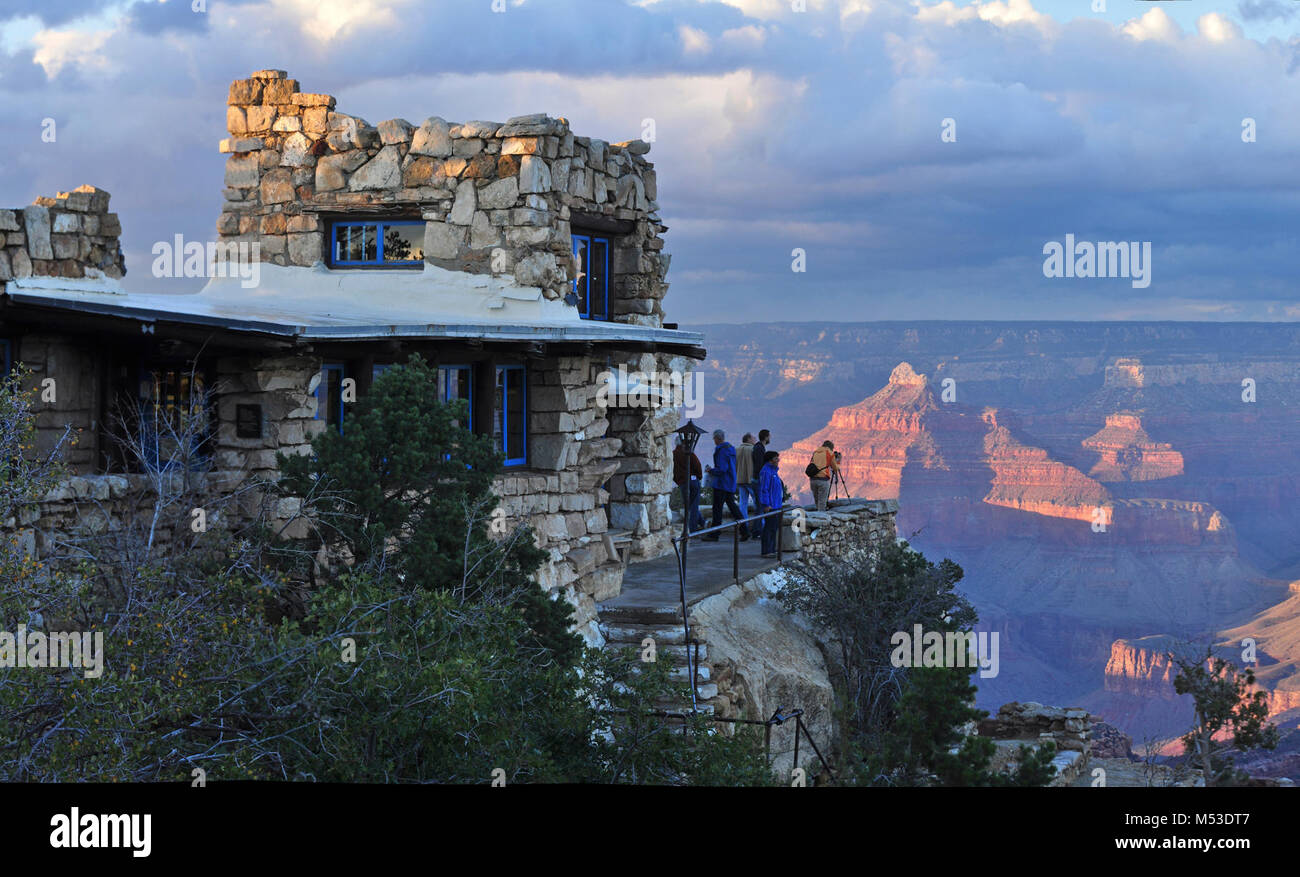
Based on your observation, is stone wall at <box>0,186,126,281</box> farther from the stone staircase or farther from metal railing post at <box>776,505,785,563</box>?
metal railing post at <box>776,505,785,563</box>

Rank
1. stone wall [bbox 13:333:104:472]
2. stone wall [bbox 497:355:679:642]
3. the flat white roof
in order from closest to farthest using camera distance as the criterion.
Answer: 1. stone wall [bbox 13:333:104:472]
2. the flat white roof
3. stone wall [bbox 497:355:679:642]

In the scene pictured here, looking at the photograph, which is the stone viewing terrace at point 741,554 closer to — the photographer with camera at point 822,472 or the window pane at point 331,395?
the photographer with camera at point 822,472

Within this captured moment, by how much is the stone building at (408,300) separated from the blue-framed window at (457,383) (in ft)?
0.09

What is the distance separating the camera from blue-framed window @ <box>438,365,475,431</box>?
48.5ft

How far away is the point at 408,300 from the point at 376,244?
3.54 ft

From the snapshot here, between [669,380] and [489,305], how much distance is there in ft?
13.4

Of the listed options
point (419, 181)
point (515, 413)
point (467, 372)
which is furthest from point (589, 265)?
point (467, 372)

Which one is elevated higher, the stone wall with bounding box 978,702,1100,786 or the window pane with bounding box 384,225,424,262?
the window pane with bounding box 384,225,424,262

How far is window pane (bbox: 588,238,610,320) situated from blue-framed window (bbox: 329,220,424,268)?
2838 millimetres

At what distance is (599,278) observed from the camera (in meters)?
18.6

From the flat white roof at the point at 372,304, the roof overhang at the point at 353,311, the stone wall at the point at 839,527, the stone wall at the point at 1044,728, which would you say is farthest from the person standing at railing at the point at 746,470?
the stone wall at the point at 1044,728

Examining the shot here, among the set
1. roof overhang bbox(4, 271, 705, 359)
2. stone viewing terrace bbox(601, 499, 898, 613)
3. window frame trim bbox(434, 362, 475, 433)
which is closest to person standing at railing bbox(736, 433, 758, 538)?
stone viewing terrace bbox(601, 499, 898, 613)

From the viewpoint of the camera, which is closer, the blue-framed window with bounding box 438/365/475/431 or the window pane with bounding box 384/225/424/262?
the blue-framed window with bounding box 438/365/475/431

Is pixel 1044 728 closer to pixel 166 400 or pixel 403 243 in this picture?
pixel 403 243
